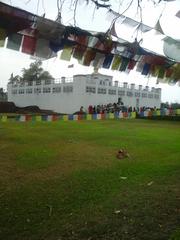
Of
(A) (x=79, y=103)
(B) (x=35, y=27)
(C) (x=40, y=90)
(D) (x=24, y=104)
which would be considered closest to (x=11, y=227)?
(B) (x=35, y=27)

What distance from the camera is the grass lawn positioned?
4576mm

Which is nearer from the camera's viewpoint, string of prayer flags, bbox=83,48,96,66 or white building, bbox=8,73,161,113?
string of prayer flags, bbox=83,48,96,66

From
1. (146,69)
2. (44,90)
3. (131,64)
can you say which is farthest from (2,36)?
(44,90)

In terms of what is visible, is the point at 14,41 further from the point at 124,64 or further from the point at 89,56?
the point at 124,64

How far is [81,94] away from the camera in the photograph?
4638 cm

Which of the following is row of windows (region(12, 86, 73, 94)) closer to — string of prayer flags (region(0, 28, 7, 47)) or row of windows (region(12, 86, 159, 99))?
row of windows (region(12, 86, 159, 99))

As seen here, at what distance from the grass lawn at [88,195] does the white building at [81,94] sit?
1388 inches

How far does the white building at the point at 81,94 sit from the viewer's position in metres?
46.7

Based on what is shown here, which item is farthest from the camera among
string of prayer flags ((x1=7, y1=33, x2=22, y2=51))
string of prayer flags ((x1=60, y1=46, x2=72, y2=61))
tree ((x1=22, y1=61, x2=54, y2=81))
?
tree ((x1=22, y1=61, x2=54, y2=81))

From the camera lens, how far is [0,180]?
702 centimetres

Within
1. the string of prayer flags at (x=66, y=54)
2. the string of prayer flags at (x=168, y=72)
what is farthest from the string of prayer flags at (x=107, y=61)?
the string of prayer flags at (x=168, y=72)

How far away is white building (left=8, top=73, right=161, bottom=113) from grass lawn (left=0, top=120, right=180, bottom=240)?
116 feet

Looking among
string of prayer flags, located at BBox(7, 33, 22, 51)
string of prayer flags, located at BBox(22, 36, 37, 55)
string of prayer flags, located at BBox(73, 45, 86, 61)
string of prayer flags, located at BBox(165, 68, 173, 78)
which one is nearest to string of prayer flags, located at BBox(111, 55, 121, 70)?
string of prayer flags, located at BBox(73, 45, 86, 61)

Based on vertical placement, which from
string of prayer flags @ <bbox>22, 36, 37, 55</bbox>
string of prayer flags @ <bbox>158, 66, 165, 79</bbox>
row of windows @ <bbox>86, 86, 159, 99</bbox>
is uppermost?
row of windows @ <bbox>86, 86, 159, 99</bbox>
